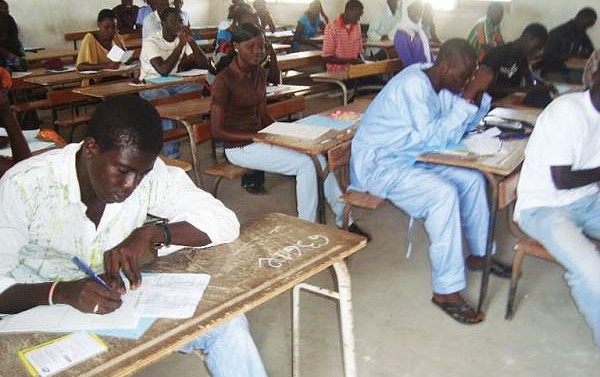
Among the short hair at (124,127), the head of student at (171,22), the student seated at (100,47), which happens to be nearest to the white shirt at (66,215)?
the short hair at (124,127)

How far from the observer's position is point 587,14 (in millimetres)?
6871

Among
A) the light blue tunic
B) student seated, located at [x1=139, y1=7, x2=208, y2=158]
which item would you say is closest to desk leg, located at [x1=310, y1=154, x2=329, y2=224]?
the light blue tunic

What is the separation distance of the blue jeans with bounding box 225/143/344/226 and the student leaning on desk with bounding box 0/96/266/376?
1499 millimetres

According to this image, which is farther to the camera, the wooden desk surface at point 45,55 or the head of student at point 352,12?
the wooden desk surface at point 45,55

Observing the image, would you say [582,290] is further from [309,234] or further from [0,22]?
[0,22]

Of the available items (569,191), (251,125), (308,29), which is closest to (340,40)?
(308,29)

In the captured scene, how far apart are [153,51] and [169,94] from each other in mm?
463

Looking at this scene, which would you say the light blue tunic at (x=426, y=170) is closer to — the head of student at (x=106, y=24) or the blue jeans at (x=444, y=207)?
the blue jeans at (x=444, y=207)

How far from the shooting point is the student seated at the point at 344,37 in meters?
6.49

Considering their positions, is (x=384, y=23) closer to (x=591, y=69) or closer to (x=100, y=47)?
(x=100, y=47)

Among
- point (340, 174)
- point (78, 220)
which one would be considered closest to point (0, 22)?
point (340, 174)

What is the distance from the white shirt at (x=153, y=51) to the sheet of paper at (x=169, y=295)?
358cm

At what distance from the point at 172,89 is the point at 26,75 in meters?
1.48

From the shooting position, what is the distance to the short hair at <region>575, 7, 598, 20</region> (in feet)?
22.4
